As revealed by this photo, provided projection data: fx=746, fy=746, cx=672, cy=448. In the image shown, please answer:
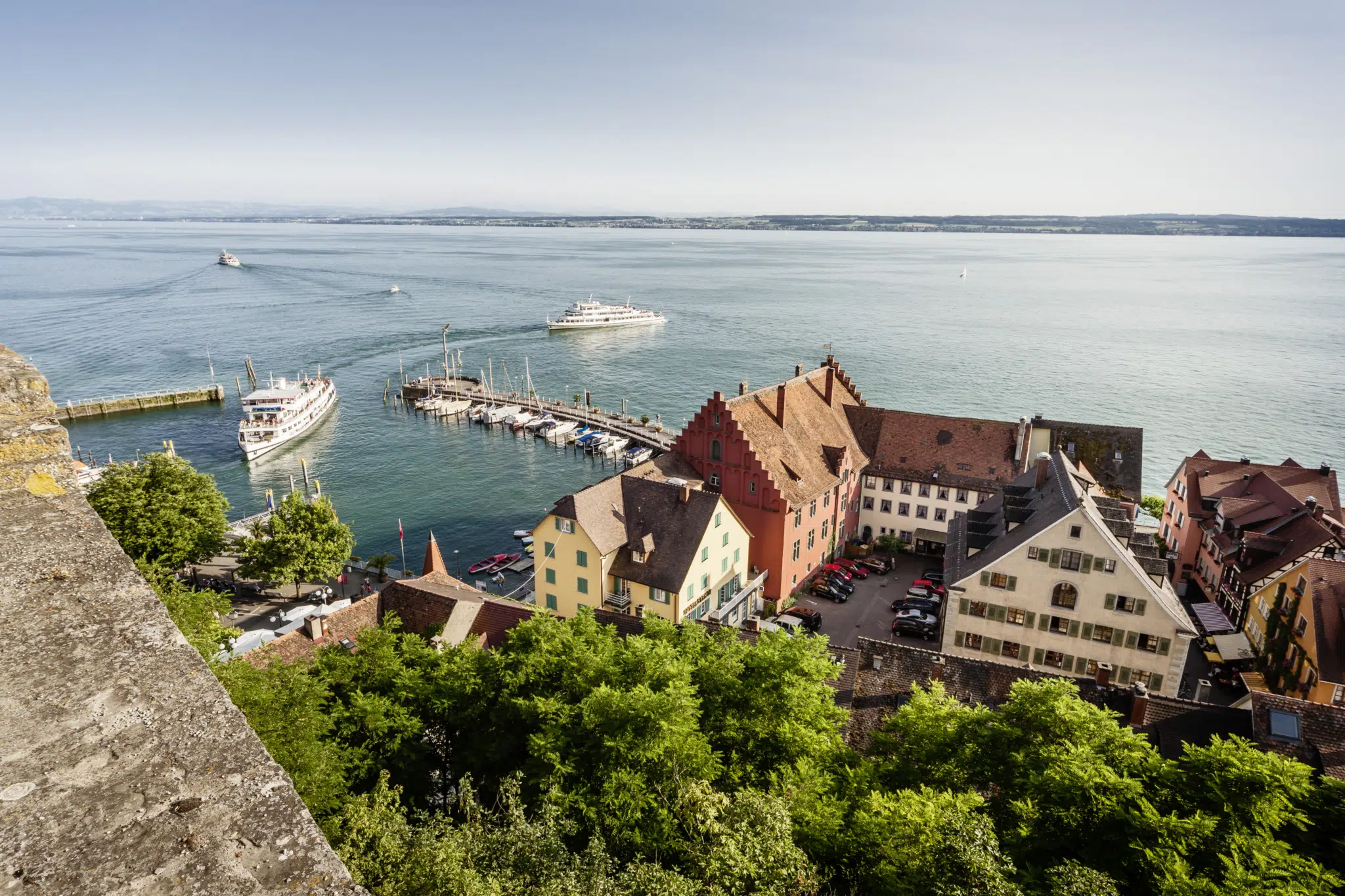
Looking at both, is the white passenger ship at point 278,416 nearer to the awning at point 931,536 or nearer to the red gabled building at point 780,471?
the red gabled building at point 780,471

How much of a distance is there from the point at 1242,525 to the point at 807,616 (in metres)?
31.8

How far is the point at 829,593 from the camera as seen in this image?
171 ft

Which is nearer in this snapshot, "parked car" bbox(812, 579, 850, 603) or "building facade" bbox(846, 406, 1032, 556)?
"parked car" bbox(812, 579, 850, 603)

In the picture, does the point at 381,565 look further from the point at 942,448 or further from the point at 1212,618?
the point at 1212,618

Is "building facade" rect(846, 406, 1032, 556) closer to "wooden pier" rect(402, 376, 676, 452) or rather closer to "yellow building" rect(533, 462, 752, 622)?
"yellow building" rect(533, 462, 752, 622)

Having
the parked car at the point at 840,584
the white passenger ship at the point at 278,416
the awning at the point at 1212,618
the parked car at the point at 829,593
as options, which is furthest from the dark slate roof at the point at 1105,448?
the white passenger ship at the point at 278,416

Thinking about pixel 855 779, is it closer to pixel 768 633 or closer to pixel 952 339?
pixel 768 633

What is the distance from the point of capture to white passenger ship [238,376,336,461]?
91875 mm

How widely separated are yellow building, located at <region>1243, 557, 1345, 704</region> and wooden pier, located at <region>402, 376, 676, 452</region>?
203ft

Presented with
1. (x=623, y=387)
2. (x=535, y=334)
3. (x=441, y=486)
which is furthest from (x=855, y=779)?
(x=535, y=334)

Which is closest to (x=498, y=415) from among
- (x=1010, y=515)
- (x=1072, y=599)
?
(x=1010, y=515)

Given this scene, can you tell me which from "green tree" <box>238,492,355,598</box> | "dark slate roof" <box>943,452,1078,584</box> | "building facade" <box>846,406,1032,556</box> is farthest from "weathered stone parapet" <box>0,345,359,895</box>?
"building facade" <box>846,406,1032,556</box>

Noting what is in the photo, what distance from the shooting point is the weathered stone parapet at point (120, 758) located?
3809mm

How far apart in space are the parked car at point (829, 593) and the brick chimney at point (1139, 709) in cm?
2459
